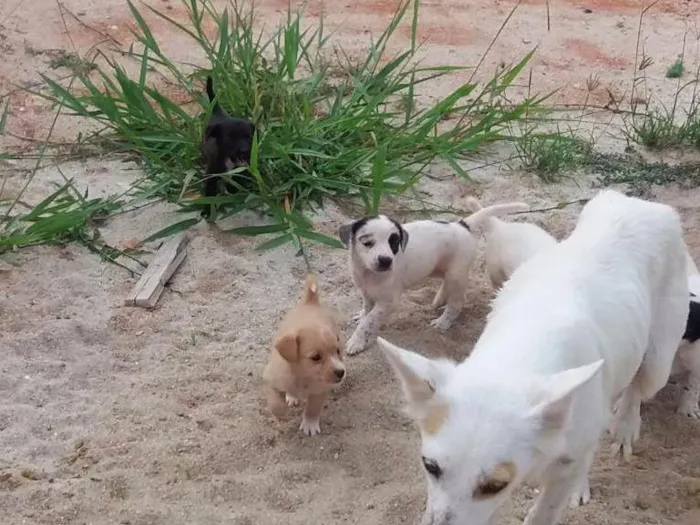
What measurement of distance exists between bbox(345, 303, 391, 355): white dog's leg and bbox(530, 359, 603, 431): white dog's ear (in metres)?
2.16

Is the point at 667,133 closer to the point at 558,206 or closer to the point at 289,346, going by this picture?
the point at 558,206

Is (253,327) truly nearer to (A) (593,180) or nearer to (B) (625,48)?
(A) (593,180)

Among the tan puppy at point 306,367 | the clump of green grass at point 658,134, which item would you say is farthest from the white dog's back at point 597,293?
the clump of green grass at point 658,134

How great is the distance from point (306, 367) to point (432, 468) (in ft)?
4.73

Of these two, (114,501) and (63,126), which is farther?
(63,126)

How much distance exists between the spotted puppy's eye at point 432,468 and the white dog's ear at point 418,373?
0.17m

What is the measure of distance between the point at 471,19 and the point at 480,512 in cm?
719

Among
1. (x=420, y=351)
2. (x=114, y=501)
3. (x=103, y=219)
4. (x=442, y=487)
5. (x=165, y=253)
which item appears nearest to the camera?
(x=442, y=487)

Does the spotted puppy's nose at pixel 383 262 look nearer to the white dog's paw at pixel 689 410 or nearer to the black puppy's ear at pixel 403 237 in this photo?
the black puppy's ear at pixel 403 237

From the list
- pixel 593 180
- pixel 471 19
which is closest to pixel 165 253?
pixel 593 180

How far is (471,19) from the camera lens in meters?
9.20

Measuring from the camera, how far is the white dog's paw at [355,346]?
4.83 metres

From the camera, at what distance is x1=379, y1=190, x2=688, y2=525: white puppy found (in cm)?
263

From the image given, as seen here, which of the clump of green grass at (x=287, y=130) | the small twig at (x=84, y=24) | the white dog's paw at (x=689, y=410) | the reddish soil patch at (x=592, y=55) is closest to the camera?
the white dog's paw at (x=689, y=410)
